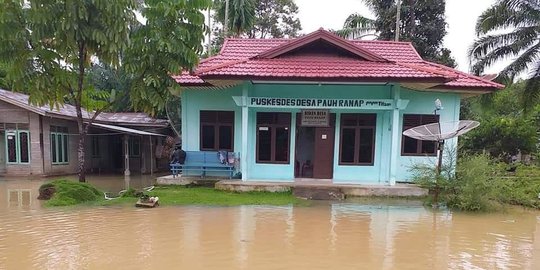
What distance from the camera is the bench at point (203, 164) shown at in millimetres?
12447

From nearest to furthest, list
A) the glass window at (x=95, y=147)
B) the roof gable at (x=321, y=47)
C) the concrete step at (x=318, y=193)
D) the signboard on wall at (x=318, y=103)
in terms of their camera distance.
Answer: the concrete step at (x=318, y=193), the signboard on wall at (x=318, y=103), the roof gable at (x=321, y=47), the glass window at (x=95, y=147)

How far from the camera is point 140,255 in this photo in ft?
19.1

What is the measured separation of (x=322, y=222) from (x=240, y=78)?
497cm

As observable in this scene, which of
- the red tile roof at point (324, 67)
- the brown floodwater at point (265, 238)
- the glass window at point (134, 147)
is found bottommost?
the brown floodwater at point (265, 238)

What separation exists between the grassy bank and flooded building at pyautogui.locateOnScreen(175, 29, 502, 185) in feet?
4.38

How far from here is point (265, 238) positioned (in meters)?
6.91

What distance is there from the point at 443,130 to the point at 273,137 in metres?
4.95

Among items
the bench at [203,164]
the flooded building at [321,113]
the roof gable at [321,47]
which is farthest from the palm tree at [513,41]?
the bench at [203,164]

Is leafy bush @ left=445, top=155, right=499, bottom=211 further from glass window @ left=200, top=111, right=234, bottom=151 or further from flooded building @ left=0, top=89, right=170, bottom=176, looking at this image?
flooded building @ left=0, top=89, right=170, bottom=176

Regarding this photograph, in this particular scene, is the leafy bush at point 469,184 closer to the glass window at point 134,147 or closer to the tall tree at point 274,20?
the glass window at point 134,147

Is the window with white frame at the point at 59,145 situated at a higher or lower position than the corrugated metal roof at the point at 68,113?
lower

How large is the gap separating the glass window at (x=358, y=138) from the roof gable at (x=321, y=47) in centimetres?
185

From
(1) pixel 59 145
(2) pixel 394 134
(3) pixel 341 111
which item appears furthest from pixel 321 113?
(1) pixel 59 145

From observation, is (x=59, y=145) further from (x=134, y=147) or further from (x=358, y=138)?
(x=358, y=138)
